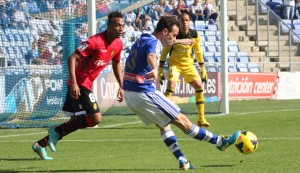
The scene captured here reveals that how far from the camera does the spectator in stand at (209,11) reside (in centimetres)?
2519

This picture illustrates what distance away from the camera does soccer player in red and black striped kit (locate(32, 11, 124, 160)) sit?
12570 mm

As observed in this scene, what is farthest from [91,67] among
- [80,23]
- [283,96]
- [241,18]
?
[241,18]

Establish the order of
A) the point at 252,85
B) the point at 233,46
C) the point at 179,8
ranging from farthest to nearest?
the point at 233,46 → the point at 252,85 → the point at 179,8

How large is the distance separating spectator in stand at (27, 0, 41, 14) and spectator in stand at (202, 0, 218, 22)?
703 cm

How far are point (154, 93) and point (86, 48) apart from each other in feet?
5.77

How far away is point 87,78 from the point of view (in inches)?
508

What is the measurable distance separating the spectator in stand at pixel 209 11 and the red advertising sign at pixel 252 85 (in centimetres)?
409

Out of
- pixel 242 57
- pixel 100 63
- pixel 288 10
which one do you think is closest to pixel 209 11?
Answer: pixel 242 57

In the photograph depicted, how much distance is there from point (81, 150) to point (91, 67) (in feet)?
4.96

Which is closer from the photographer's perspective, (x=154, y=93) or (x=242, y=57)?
(x=154, y=93)

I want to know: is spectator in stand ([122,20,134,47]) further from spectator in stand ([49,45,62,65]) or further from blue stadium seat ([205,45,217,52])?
spectator in stand ([49,45,62,65])

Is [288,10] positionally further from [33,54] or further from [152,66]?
[152,66]

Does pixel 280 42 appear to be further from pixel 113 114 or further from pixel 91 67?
pixel 91 67

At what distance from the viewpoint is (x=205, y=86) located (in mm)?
26625
